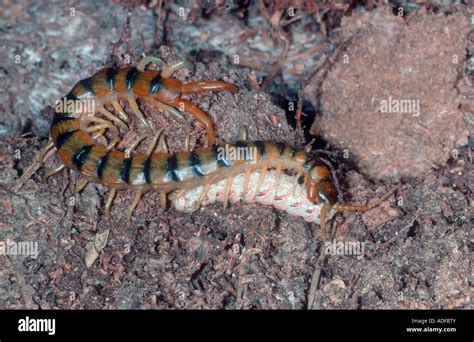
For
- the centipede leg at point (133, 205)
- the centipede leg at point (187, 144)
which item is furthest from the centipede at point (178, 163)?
the centipede leg at point (187, 144)

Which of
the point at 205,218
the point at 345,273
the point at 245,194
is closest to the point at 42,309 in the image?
the point at 205,218

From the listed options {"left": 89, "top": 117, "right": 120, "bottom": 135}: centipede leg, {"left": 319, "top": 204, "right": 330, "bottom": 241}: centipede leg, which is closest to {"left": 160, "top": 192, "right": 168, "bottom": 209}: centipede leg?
{"left": 89, "top": 117, "right": 120, "bottom": 135}: centipede leg

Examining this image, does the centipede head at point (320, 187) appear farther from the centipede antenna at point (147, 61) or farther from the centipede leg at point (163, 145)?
the centipede antenna at point (147, 61)

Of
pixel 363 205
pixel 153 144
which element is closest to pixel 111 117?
pixel 153 144

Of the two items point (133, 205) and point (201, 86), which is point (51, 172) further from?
point (201, 86)

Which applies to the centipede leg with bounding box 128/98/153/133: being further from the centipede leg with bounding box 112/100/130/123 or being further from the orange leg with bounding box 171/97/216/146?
the orange leg with bounding box 171/97/216/146

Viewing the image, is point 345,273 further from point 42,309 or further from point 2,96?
point 2,96
